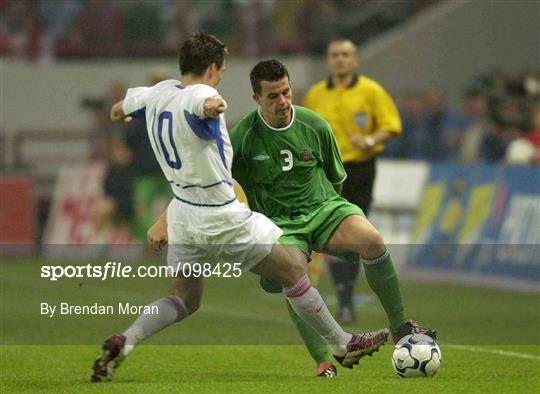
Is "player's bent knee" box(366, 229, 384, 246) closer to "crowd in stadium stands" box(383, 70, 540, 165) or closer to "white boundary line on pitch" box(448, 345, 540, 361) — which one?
"white boundary line on pitch" box(448, 345, 540, 361)

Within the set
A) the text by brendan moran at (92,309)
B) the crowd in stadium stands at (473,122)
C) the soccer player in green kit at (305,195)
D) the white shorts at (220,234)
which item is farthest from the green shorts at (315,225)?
the crowd in stadium stands at (473,122)

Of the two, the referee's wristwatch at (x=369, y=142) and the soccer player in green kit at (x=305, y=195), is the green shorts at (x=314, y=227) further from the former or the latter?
the referee's wristwatch at (x=369, y=142)

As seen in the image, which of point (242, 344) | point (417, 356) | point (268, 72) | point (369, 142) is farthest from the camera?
point (369, 142)

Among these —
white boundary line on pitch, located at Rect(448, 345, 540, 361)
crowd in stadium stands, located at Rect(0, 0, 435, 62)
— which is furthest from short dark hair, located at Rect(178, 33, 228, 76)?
crowd in stadium stands, located at Rect(0, 0, 435, 62)

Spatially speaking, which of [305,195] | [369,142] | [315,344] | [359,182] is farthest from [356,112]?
[315,344]

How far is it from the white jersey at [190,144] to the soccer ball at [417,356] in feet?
4.64

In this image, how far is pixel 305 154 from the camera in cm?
925

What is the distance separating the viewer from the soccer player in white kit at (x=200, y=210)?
8.23 m

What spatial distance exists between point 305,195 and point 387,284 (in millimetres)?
767

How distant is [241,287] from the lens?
16.8 m

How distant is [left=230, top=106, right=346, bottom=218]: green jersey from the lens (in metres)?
9.20

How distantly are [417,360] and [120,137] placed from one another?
552 inches

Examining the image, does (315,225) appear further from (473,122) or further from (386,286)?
(473,122)

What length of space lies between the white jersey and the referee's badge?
4409 millimetres
